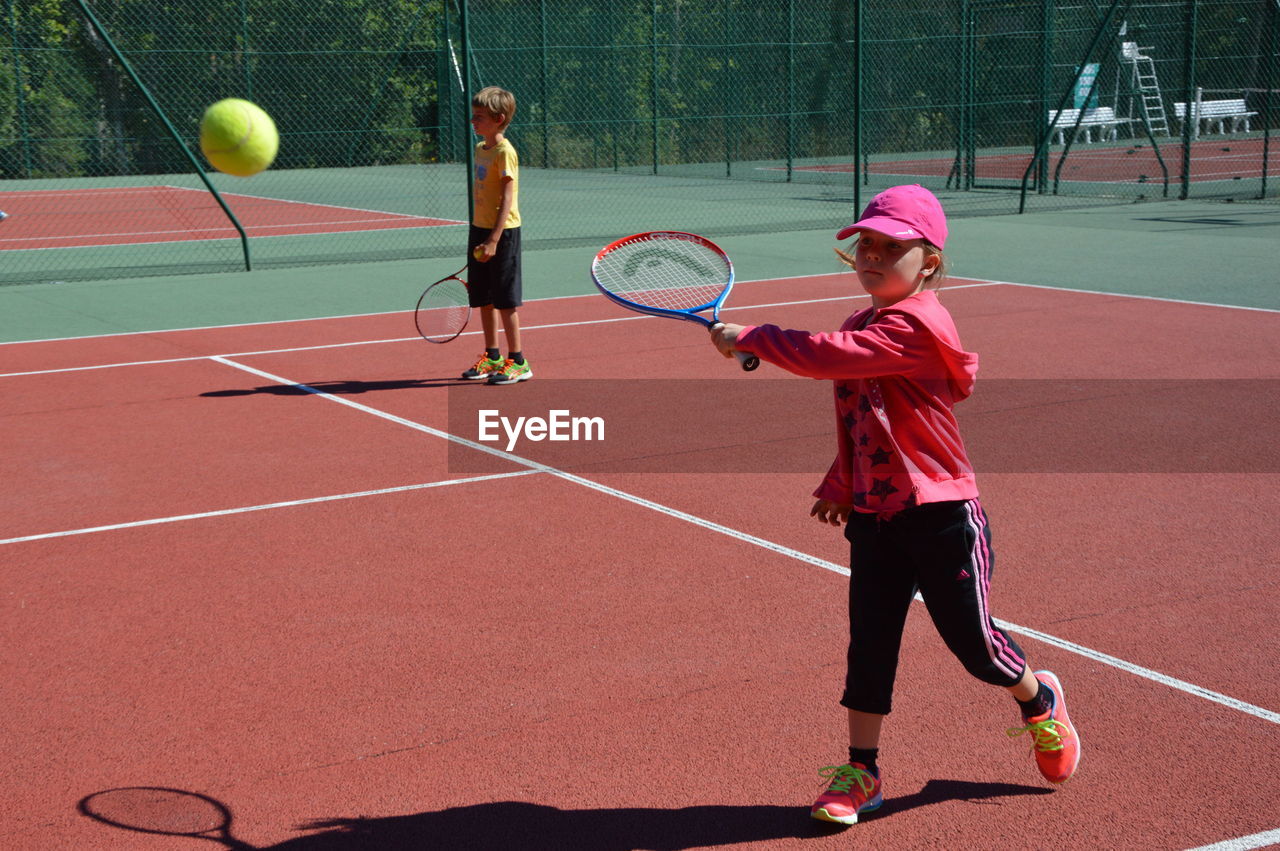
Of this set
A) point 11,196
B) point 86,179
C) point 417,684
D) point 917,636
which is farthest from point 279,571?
point 86,179

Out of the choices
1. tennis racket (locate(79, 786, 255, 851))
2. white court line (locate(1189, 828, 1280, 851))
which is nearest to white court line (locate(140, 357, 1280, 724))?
white court line (locate(1189, 828, 1280, 851))

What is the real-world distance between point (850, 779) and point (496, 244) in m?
5.72

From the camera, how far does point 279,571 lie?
5.12 meters

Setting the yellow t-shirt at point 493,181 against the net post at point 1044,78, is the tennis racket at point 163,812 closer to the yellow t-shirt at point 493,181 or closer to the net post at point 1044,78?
the yellow t-shirt at point 493,181

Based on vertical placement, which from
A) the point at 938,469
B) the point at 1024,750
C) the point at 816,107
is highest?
the point at 816,107

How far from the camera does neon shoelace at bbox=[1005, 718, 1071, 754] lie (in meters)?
3.32

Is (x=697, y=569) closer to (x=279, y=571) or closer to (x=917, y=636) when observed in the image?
(x=917, y=636)

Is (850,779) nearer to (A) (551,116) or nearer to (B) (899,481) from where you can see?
(B) (899,481)

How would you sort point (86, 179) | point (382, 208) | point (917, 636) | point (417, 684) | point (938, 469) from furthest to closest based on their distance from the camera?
1. point (86, 179)
2. point (382, 208)
3. point (917, 636)
4. point (417, 684)
5. point (938, 469)

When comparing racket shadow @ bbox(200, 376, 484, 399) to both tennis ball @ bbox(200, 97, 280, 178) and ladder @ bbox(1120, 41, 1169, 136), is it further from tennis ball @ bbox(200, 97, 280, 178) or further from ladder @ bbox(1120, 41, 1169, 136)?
ladder @ bbox(1120, 41, 1169, 136)

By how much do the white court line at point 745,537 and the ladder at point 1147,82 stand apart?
24.5 metres

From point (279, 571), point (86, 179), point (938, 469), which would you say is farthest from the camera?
point (86, 179)

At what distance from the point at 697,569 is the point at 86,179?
25.2 meters

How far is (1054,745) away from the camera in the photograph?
3324 millimetres
